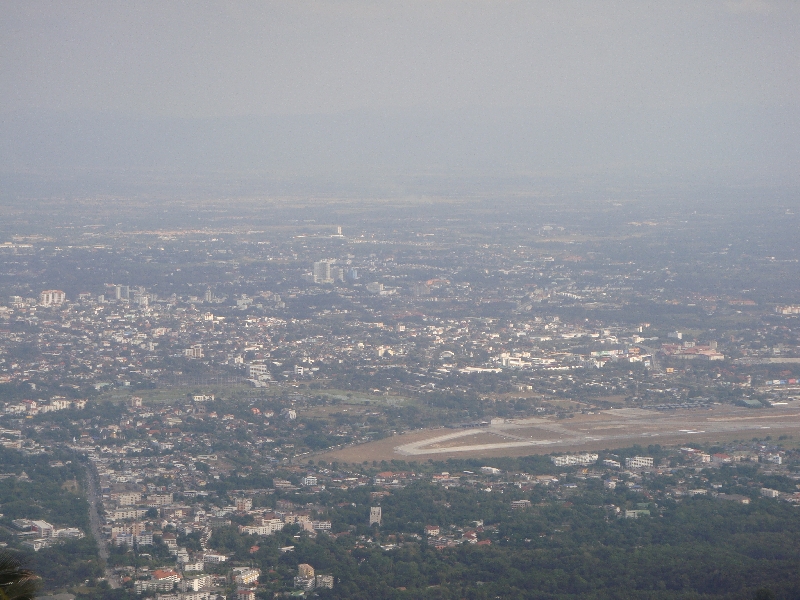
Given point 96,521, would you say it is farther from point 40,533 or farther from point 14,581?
point 14,581

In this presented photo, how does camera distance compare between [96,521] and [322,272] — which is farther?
[322,272]

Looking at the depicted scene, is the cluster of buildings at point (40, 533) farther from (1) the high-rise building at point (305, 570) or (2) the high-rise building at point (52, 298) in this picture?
(2) the high-rise building at point (52, 298)

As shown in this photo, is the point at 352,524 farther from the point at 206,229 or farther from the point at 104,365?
the point at 206,229

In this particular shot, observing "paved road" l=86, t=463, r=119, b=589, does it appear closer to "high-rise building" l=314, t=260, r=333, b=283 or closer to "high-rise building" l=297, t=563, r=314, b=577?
"high-rise building" l=297, t=563, r=314, b=577

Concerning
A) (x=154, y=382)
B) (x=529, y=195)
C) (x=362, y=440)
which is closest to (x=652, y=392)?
(x=362, y=440)

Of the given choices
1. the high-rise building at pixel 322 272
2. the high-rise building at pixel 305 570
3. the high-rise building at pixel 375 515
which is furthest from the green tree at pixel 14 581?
the high-rise building at pixel 322 272

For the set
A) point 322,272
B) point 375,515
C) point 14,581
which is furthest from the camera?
point 322,272

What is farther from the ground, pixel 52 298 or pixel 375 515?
pixel 52 298

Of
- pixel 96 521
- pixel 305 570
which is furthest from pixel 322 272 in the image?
pixel 305 570

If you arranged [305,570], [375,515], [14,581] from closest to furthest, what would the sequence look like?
[14,581]
[305,570]
[375,515]

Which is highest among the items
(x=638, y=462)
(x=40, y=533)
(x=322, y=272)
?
(x=322, y=272)
